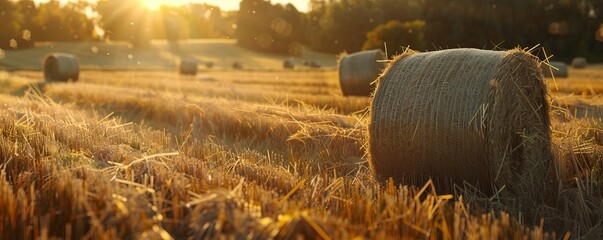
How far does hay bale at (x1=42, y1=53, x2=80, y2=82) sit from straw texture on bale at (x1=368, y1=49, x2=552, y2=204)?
18511 millimetres

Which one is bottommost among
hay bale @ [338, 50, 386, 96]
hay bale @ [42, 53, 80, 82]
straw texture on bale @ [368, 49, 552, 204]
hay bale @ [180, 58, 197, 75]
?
hay bale @ [180, 58, 197, 75]

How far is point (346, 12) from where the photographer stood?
60625 mm

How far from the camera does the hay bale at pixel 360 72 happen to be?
13.9 m

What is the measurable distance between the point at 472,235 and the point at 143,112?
8.65 metres

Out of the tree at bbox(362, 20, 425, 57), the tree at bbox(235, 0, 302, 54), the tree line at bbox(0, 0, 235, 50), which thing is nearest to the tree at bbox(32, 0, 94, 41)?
the tree line at bbox(0, 0, 235, 50)

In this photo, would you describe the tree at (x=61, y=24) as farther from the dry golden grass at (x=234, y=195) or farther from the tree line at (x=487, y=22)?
the dry golden grass at (x=234, y=195)

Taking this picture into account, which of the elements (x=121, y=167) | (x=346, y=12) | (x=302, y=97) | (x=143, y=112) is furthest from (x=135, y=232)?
(x=346, y=12)

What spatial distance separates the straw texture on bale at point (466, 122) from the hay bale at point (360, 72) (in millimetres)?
8855

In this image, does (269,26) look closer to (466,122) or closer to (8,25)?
(8,25)

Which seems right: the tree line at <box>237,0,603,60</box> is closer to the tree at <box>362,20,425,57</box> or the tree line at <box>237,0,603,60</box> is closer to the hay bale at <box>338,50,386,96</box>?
the tree at <box>362,20,425,57</box>

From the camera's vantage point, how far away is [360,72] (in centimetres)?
1398

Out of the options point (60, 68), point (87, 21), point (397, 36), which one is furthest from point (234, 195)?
point (87, 21)

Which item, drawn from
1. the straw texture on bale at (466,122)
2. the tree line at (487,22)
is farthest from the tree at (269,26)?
the straw texture on bale at (466,122)

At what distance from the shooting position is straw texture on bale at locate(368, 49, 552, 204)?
4.40m
